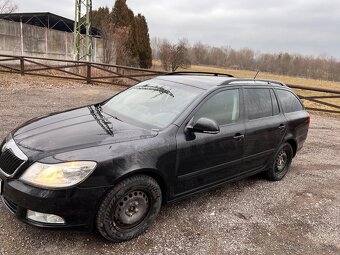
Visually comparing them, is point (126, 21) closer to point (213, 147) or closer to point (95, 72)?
point (95, 72)

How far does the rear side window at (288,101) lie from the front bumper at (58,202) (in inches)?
134

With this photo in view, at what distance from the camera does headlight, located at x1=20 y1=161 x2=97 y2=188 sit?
103 inches

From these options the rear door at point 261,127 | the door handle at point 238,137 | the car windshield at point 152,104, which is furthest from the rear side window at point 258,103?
the car windshield at point 152,104

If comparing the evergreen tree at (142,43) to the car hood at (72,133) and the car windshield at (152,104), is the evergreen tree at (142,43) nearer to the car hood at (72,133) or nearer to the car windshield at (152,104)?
the car windshield at (152,104)

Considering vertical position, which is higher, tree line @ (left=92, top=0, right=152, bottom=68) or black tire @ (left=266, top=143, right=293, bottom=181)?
tree line @ (left=92, top=0, right=152, bottom=68)

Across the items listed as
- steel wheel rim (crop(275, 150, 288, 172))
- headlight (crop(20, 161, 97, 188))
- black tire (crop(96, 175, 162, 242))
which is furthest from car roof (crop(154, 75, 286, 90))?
headlight (crop(20, 161, 97, 188))

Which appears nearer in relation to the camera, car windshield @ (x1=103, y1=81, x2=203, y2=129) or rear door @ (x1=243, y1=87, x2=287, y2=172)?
car windshield @ (x1=103, y1=81, x2=203, y2=129)

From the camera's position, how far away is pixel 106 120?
3518mm

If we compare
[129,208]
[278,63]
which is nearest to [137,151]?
[129,208]

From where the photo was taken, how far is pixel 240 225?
3.59 m

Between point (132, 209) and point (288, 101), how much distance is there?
3370 millimetres

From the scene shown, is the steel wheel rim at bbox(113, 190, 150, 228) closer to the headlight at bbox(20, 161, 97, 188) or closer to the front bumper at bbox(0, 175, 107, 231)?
the front bumper at bbox(0, 175, 107, 231)

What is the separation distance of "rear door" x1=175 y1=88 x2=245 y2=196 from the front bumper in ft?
3.29

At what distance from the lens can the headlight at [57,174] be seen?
260cm
